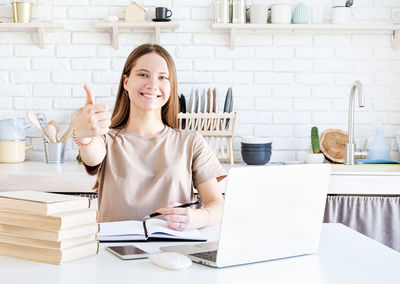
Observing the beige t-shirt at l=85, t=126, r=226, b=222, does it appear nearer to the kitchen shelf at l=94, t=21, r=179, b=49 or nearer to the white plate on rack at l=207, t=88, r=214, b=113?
the white plate on rack at l=207, t=88, r=214, b=113

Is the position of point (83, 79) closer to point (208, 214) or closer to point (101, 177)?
point (101, 177)

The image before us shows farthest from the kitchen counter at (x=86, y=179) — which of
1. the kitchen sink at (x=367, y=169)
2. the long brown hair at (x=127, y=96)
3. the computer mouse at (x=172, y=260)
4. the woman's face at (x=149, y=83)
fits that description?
the computer mouse at (x=172, y=260)

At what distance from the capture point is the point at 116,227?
1.55m

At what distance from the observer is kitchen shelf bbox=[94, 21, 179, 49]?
3.33 m

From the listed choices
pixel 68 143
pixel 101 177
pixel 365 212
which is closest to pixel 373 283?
pixel 101 177

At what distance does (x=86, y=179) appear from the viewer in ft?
9.33

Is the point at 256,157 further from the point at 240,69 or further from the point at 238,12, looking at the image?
the point at 238,12

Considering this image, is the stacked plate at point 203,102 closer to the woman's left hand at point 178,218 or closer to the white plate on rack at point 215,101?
the white plate on rack at point 215,101

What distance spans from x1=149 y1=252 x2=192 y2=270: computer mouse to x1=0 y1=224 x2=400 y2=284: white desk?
11 mm

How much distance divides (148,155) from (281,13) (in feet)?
5.76

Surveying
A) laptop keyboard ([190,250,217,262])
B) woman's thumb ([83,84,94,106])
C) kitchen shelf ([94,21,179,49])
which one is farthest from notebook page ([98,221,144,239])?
kitchen shelf ([94,21,179,49])

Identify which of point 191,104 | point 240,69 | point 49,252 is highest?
point 240,69

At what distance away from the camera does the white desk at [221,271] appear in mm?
1115

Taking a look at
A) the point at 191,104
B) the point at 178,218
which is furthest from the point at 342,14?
the point at 178,218
